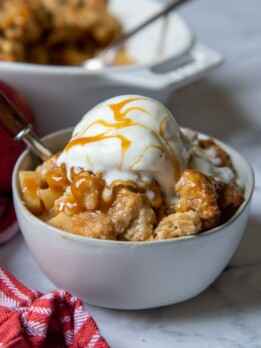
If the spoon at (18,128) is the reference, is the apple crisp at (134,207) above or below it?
below

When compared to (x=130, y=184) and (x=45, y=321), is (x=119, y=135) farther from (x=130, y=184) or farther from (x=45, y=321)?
(x=45, y=321)

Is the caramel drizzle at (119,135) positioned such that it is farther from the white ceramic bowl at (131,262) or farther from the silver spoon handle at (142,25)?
the silver spoon handle at (142,25)

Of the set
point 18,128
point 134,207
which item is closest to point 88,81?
point 18,128

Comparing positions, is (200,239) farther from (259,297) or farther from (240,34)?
(240,34)

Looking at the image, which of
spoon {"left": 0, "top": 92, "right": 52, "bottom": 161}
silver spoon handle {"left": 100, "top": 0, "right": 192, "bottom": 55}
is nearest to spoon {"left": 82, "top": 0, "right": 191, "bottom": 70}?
silver spoon handle {"left": 100, "top": 0, "right": 192, "bottom": 55}

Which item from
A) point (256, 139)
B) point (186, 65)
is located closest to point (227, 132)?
point (256, 139)

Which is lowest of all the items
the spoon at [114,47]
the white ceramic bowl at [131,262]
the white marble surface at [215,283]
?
the white marble surface at [215,283]

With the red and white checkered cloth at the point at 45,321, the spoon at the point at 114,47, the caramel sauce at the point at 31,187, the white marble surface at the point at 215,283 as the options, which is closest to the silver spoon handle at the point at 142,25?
the spoon at the point at 114,47
